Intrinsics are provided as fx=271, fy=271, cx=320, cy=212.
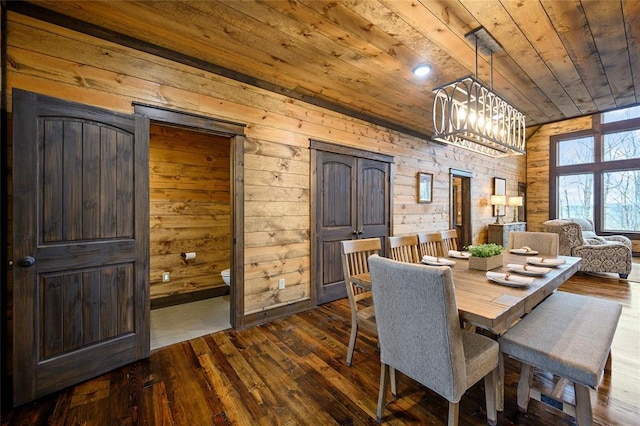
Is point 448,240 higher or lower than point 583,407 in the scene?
higher

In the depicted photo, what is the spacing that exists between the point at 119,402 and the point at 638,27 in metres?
4.95

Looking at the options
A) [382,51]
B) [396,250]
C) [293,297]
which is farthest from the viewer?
[293,297]

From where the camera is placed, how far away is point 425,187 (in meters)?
5.03

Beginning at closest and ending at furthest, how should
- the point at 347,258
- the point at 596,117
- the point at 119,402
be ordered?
the point at 119,402 < the point at 347,258 < the point at 596,117

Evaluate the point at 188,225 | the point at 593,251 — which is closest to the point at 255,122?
the point at 188,225

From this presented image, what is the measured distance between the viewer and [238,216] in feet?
9.18

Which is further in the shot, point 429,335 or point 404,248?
point 404,248

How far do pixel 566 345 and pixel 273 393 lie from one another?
1.77 meters

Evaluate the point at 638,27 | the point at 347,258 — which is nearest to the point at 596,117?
the point at 638,27

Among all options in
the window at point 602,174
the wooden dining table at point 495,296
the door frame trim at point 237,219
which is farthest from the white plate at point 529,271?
the window at point 602,174

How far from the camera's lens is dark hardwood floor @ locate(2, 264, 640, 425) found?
163 cm

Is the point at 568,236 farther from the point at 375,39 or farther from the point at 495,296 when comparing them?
the point at 375,39

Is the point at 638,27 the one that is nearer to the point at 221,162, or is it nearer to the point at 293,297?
the point at 293,297

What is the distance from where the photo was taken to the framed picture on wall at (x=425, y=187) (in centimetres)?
490
